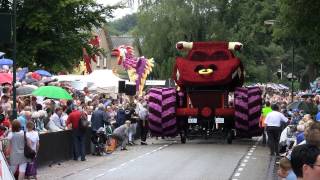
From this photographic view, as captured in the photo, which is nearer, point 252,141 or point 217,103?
point 217,103

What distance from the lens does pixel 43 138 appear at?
2159 centimetres

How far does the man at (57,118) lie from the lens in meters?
24.8

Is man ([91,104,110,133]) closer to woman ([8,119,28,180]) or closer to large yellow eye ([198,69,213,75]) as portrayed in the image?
large yellow eye ([198,69,213,75])

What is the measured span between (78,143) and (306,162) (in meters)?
19.9

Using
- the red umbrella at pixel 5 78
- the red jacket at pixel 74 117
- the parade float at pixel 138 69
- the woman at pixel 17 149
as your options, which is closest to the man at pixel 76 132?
the red jacket at pixel 74 117

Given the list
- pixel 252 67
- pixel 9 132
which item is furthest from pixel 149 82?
pixel 9 132

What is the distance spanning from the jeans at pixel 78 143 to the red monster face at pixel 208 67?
646 cm

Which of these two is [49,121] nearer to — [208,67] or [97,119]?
[97,119]

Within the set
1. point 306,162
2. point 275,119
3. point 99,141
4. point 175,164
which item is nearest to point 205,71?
point 99,141

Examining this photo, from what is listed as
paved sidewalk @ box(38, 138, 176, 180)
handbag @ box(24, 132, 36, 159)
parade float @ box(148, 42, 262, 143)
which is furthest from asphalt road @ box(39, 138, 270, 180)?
handbag @ box(24, 132, 36, 159)

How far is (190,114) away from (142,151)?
11.1 feet

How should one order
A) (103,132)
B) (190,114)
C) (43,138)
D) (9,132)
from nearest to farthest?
(9,132), (43,138), (103,132), (190,114)

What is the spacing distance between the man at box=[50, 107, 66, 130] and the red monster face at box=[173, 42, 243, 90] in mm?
6468

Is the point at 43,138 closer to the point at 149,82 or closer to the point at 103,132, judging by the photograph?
the point at 103,132
